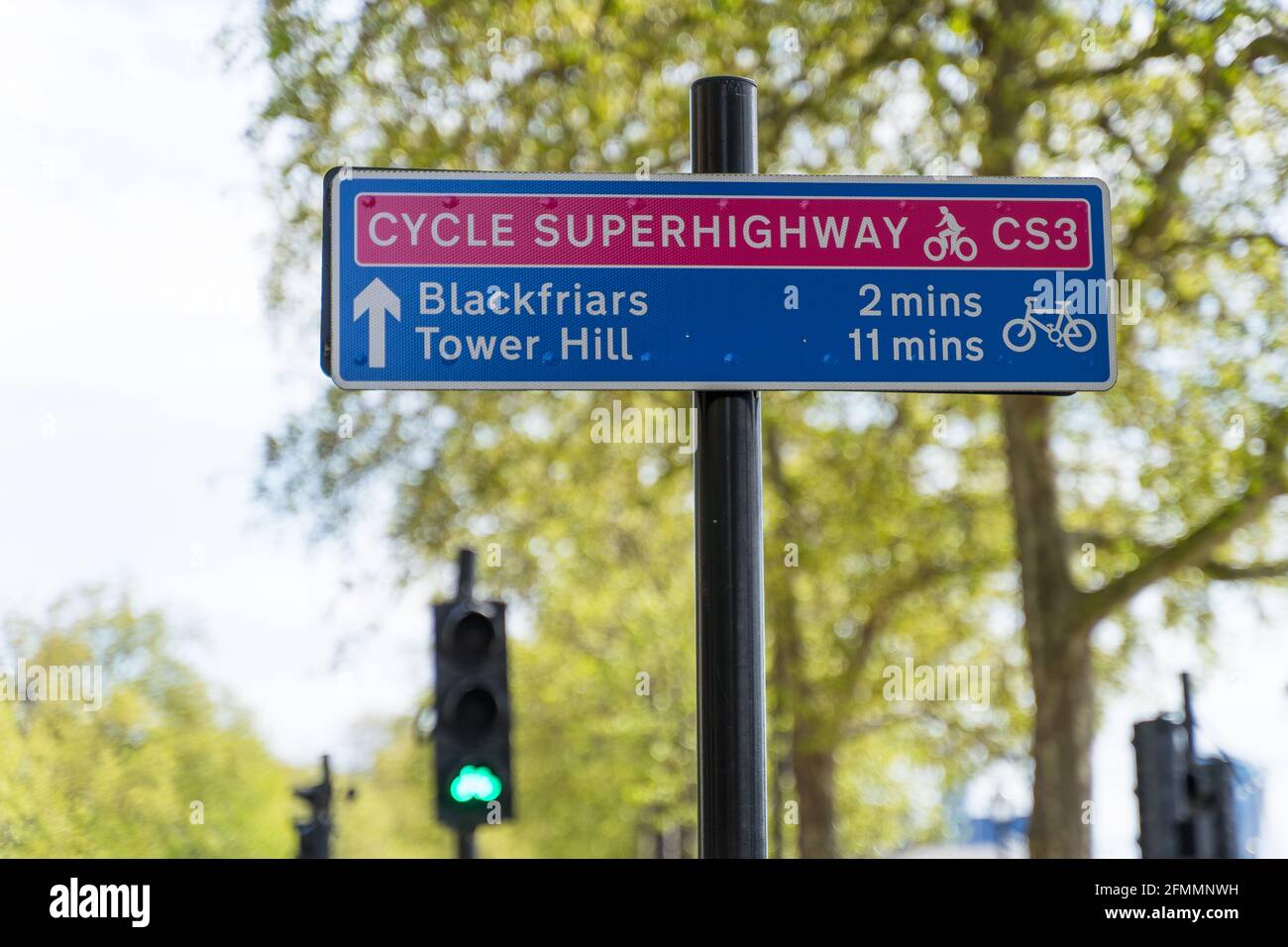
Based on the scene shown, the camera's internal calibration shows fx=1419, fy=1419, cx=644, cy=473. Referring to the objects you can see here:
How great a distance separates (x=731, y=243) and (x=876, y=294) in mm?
316

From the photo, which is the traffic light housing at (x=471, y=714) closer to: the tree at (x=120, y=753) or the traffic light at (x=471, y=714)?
the traffic light at (x=471, y=714)

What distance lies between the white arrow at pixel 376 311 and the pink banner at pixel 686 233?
0.20ft

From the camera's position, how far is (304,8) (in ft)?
38.9

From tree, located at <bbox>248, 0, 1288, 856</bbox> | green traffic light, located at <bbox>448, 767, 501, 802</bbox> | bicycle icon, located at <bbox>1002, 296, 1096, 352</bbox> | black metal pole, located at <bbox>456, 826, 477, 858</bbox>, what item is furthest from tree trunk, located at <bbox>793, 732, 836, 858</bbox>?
bicycle icon, located at <bbox>1002, 296, 1096, 352</bbox>

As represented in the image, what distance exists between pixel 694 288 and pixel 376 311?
64 centimetres

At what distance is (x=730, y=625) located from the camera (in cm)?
275

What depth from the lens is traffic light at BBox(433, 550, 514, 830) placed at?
22.0ft

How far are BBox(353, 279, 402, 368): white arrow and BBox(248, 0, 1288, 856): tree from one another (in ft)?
28.2

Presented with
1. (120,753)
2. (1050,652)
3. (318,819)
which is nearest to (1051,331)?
(1050,652)

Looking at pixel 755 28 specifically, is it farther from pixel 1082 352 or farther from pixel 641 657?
pixel 641 657

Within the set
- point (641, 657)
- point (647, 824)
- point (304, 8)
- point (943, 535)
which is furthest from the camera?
point (647, 824)

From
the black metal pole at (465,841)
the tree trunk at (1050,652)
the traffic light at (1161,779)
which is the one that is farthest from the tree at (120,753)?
the tree trunk at (1050,652)

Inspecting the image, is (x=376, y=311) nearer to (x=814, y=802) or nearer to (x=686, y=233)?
(x=686, y=233)
